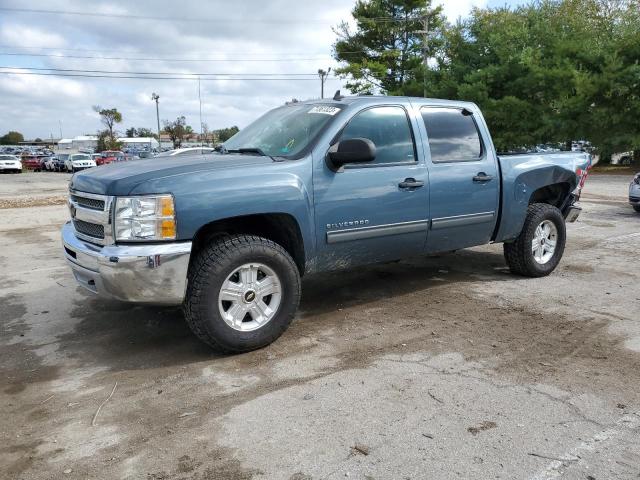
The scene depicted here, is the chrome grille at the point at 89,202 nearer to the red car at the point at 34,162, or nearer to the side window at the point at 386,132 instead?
the side window at the point at 386,132

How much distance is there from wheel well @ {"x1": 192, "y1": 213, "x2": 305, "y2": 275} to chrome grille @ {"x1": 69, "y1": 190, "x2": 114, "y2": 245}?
0.61 m

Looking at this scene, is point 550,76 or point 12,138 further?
point 12,138

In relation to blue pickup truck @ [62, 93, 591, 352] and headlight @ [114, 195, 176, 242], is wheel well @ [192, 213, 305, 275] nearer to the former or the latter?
blue pickup truck @ [62, 93, 591, 352]

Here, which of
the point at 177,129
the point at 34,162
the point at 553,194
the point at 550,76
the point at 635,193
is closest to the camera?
the point at 553,194

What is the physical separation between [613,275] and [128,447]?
562cm

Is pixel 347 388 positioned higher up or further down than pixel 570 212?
further down

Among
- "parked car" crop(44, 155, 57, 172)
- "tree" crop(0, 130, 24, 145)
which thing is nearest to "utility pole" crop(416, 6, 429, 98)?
"parked car" crop(44, 155, 57, 172)

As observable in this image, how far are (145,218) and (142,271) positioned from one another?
349mm

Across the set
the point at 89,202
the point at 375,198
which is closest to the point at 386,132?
the point at 375,198

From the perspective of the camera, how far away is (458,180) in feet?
17.1

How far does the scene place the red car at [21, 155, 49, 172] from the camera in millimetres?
47638

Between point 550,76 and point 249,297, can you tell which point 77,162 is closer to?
point 550,76

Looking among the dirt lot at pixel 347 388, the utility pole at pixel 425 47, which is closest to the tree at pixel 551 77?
the utility pole at pixel 425 47

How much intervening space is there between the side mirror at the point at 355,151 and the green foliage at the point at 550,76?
24657mm
